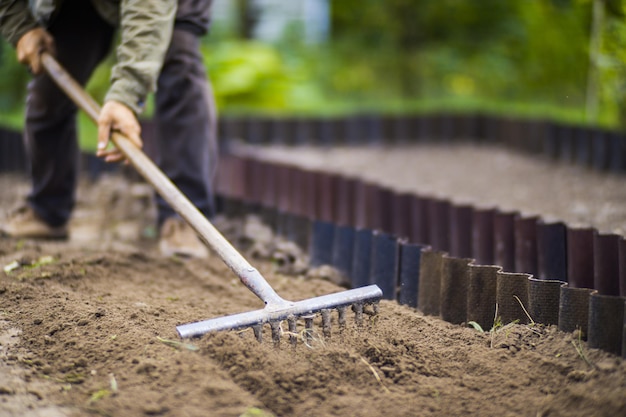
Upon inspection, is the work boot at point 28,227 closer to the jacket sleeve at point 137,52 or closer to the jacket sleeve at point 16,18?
the jacket sleeve at point 16,18

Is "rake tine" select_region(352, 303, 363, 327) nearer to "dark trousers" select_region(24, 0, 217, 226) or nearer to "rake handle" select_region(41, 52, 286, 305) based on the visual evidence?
"rake handle" select_region(41, 52, 286, 305)

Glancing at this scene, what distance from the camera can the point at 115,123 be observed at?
302 cm

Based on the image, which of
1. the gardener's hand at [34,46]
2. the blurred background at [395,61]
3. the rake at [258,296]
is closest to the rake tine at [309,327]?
the rake at [258,296]

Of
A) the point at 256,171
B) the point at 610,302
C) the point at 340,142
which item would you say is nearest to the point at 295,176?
the point at 256,171

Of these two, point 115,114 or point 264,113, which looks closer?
point 115,114

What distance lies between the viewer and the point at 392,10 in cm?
1034

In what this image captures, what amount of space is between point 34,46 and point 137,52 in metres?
0.70

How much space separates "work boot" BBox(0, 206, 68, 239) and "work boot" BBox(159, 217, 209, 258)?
2.24ft

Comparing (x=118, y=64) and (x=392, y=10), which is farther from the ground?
(x=392, y=10)

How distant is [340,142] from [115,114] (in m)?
4.42

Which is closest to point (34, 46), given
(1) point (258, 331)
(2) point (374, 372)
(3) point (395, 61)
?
(1) point (258, 331)

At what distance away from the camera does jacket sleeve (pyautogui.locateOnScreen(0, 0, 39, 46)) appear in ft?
11.4

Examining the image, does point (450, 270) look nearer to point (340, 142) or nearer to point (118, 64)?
point (118, 64)

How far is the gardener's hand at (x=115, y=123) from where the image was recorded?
298cm
